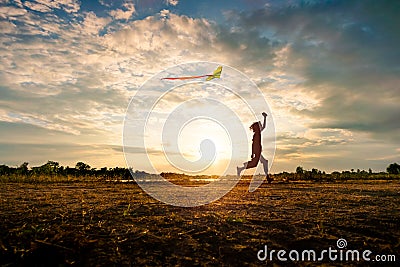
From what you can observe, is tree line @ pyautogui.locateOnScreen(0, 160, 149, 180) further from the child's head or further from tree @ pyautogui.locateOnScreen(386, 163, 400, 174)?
A: tree @ pyautogui.locateOnScreen(386, 163, 400, 174)

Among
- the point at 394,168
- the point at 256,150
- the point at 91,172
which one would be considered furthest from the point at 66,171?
the point at 394,168

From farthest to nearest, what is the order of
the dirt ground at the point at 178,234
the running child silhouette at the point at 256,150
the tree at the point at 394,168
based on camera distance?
1. the tree at the point at 394,168
2. the running child silhouette at the point at 256,150
3. the dirt ground at the point at 178,234

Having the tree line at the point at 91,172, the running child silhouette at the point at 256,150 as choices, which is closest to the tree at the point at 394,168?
the tree line at the point at 91,172

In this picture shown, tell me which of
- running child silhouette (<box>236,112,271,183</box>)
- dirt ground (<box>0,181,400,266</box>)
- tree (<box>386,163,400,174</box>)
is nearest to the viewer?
dirt ground (<box>0,181,400,266</box>)

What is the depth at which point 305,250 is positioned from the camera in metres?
4.72

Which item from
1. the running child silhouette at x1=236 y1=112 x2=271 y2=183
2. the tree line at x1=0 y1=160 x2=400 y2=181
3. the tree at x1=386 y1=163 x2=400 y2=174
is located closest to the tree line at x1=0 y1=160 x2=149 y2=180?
the tree line at x1=0 y1=160 x2=400 y2=181

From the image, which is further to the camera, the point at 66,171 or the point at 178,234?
the point at 66,171

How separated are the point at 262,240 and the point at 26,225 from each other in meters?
3.95

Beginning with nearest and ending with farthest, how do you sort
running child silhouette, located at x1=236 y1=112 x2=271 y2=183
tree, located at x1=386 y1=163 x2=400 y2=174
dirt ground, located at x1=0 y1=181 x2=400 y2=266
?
dirt ground, located at x1=0 y1=181 x2=400 y2=266 → running child silhouette, located at x1=236 y1=112 x2=271 y2=183 → tree, located at x1=386 y1=163 x2=400 y2=174

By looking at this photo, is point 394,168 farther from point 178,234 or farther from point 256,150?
point 178,234

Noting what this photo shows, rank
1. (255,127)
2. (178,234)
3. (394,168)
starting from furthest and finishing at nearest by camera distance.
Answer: (394,168) → (255,127) → (178,234)

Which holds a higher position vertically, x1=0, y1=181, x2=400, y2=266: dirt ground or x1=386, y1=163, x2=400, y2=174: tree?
x1=386, y1=163, x2=400, y2=174: tree

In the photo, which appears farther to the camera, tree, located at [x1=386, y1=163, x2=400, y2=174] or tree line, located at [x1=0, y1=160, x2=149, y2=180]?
tree, located at [x1=386, y1=163, x2=400, y2=174]

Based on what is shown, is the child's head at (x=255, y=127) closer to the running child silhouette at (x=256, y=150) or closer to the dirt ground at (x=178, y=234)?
the running child silhouette at (x=256, y=150)
